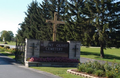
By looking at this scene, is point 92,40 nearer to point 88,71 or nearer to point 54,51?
point 54,51

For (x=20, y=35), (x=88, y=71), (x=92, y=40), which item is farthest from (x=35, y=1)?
(x=88, y=71)

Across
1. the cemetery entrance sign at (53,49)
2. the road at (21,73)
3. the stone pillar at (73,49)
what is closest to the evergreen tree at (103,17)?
the stone pillar at (73,49)

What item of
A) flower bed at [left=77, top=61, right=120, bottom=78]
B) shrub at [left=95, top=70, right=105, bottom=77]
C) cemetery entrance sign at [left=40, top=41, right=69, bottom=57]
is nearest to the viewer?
flower bed at [left=77, top=61, right=120, bottom=78]

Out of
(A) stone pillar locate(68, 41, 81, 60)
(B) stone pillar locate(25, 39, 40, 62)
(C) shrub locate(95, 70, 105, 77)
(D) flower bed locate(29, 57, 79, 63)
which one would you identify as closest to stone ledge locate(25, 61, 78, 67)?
(D) flower bed locate(29, 57, 79, 63)

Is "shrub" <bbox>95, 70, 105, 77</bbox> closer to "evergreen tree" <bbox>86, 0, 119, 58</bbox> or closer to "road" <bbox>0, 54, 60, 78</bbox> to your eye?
"road" <bbox>0, 54, 60, 78</bbox>

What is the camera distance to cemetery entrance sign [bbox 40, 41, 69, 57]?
15.6m

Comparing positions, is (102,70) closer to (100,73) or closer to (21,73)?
(100,73)

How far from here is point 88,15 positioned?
29266 mm

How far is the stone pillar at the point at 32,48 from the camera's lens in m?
15.2

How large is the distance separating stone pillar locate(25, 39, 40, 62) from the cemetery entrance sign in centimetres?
38

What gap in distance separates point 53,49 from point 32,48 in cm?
194

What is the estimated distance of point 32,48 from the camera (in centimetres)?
1530

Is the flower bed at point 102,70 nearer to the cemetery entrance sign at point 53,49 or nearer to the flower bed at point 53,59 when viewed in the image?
the flower bed at point 53,59

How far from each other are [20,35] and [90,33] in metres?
31.8
